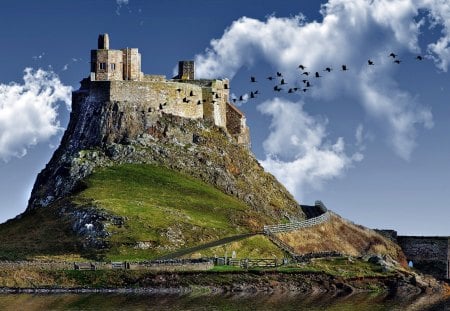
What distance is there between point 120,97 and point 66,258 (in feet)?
156

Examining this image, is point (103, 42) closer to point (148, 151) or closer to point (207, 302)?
point (148, 151)

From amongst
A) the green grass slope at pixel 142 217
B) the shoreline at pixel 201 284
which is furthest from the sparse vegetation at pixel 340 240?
the shoreline at pixel 201 284

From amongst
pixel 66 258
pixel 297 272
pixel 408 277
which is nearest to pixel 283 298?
pixel 297 272

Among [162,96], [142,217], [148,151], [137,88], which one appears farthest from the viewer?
[162,96]

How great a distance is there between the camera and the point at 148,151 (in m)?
183

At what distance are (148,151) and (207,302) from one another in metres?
66.6

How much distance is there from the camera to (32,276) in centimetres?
13162

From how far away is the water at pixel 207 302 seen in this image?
114 m

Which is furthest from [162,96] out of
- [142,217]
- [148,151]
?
[142,217]

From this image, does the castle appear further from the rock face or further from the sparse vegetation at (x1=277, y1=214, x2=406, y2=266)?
the sparse vegetation at (x1=277, y1=214, x2=406, y2=266)

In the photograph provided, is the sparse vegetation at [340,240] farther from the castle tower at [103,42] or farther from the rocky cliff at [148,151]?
the castle tower at [103,42]

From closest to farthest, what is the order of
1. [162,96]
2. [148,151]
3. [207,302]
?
1. [207,302]
2. [148,151]
3. [162,96]

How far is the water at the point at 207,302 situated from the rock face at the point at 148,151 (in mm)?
54583

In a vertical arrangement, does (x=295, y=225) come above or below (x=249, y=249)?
above
